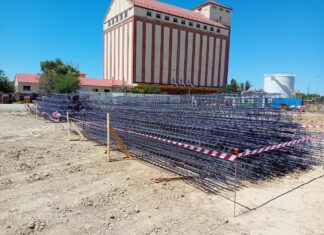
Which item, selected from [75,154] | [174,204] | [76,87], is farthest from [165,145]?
[76,87]

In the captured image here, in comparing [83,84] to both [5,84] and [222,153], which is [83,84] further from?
[222,153]

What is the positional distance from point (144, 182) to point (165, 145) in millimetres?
1262

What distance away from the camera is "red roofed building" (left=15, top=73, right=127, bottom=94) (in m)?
43.1

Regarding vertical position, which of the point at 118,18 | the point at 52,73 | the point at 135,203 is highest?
the point at 118,18

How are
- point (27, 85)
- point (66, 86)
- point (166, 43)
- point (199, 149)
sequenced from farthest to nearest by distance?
point (166, 43) < point (27, 85) < point (66, 86) < point (199, 149)

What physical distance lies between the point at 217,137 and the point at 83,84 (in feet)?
138

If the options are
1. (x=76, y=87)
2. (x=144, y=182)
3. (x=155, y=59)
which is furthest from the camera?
(x=155, y=59)

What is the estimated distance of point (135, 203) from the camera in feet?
→ 13.1

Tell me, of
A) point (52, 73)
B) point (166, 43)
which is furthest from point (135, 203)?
point (166, 43)

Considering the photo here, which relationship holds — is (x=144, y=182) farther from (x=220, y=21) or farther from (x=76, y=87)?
(x=220, y=21)

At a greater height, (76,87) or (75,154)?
(76,87)

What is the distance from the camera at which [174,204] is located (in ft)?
13.1

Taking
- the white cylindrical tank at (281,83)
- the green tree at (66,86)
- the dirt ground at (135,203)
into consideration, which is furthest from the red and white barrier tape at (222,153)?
the white cylindrical tank at (281,83)

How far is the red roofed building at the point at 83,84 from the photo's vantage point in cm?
4309
